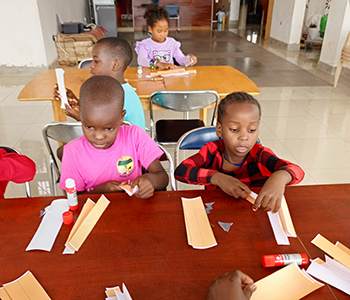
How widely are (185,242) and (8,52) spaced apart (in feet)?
18.6

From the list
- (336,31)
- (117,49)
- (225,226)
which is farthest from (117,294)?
(336,31)

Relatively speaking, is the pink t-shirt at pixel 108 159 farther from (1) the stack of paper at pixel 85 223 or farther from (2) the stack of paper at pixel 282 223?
(2) the stack of paper at pixel 282 223

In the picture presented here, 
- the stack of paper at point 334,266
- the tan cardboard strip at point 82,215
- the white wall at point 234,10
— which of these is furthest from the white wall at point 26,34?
the white wall at point 234,10

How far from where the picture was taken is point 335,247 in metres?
0.82

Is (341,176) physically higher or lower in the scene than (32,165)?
lower

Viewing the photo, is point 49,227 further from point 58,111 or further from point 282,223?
point 58,111

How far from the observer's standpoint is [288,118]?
3637 millimetres

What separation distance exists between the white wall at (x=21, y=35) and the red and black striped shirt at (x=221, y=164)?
5035 mm

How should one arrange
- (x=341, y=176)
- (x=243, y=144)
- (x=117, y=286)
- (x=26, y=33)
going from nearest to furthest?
(x=117, y=286) < (x=243, y=144) < (x=341, y=176) < (x=26, y=33)

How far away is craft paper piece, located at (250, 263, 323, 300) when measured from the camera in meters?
0.69

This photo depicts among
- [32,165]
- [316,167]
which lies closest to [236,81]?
[316,167]

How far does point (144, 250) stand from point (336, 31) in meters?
5.85

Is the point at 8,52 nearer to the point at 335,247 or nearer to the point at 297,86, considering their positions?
the point at 297,86

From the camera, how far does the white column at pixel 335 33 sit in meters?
5.11
